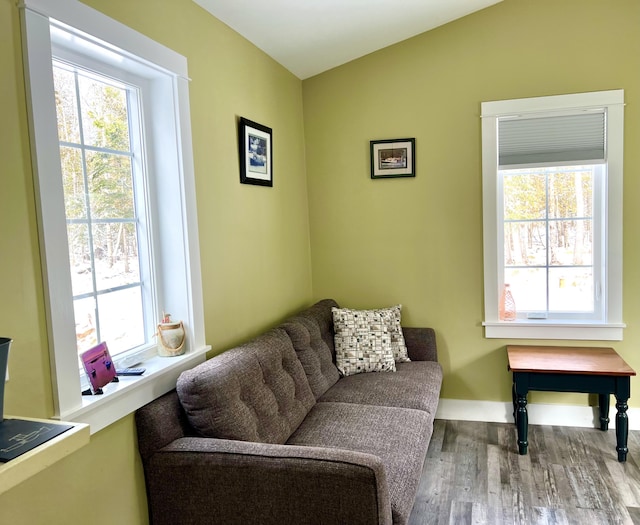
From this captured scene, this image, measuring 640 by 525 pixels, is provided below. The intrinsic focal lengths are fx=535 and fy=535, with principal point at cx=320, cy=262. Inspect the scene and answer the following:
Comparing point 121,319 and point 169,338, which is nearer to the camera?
point 121,319

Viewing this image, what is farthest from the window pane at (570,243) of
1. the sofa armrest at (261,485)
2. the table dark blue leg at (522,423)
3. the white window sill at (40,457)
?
the white window sill at (40,457)

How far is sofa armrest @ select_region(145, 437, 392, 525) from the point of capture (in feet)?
5.61

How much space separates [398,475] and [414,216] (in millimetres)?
2006

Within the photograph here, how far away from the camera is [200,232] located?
245cm

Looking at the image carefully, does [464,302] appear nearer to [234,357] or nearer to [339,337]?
[339,337]

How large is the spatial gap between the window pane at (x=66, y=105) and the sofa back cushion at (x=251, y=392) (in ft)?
3.22

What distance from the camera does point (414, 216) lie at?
3.67m

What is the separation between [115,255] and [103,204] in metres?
0.20

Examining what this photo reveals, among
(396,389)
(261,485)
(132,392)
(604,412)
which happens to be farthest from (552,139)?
(132,392)

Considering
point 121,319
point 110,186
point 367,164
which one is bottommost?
point 121,319

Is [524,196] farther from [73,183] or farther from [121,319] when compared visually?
[73,183]

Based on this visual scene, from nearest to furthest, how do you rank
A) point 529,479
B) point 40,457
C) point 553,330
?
point 40,457, point 529,479, point 553,330

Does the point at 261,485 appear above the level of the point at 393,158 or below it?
below

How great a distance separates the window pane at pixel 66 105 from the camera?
1.83 metres
